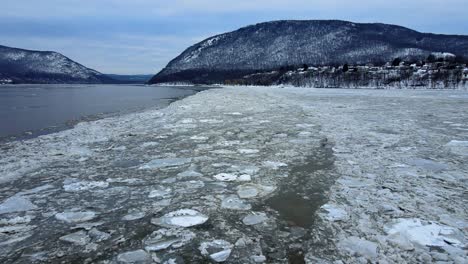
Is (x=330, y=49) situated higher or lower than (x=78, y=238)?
higher

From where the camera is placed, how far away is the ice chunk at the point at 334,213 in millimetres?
3057

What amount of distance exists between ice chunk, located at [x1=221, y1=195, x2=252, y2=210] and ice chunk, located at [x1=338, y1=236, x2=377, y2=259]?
1063 millimetres

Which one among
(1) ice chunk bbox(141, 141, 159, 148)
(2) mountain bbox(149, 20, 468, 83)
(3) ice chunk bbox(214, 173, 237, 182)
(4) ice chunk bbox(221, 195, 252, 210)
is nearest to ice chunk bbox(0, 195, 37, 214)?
(4) ice chunk bbox(221, 195, 252, 210)

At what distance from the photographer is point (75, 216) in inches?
126

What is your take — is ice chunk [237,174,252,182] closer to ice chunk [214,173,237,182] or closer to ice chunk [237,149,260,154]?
ice chunk [214,173,237,182]

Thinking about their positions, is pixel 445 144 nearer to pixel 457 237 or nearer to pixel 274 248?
pixel 457 237

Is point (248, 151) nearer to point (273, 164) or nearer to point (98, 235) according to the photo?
point (273, 164)

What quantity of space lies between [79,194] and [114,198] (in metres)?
0.48

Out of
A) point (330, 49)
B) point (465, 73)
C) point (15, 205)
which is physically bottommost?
point (15, 205)

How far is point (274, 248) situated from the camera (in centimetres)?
257

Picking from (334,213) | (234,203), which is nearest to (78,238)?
(234,203)

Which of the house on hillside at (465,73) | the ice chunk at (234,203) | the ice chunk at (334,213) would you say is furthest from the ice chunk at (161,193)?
the house on hillside at (465,73)

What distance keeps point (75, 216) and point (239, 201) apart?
165cm

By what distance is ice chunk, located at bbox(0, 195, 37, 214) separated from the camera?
337cm
